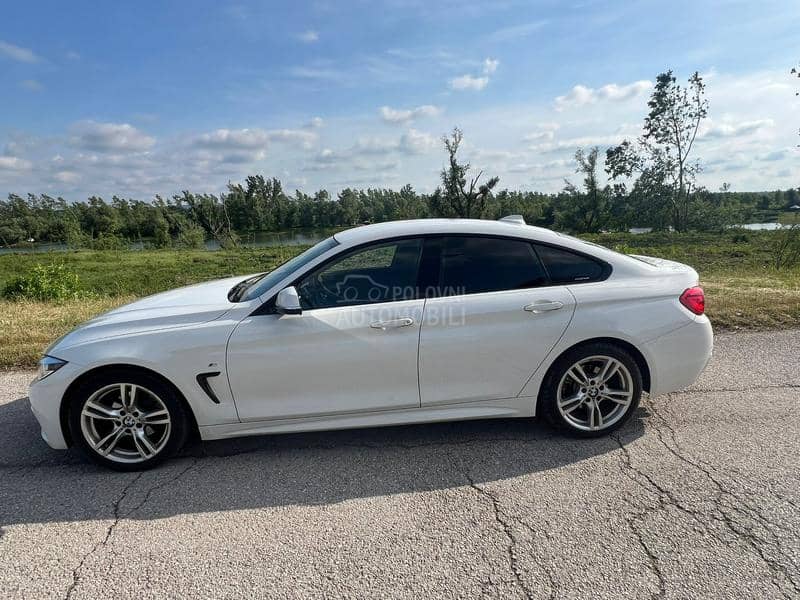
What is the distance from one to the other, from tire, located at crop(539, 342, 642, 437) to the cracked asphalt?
5.8 inches

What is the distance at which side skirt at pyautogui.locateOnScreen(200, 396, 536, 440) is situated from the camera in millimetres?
3211

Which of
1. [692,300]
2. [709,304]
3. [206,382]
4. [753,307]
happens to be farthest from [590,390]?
[753,307]

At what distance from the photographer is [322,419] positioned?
323 centimetres

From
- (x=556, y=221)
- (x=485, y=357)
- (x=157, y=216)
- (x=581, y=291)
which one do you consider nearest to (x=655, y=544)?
(x=485, y=357)

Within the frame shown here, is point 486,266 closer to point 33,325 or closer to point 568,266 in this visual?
point 568,266

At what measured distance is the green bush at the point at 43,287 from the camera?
35.5 feet

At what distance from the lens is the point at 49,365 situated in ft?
10.2

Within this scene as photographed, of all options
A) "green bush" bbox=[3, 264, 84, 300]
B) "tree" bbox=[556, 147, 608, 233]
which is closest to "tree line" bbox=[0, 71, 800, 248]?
"tree" bbox=[556, 147, 608, 233]

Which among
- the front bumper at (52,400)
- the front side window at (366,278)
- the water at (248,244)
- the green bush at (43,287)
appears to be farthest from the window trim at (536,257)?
the water at (248,244)

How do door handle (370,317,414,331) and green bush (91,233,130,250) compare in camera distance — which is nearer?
door handle (370,317,414,331)

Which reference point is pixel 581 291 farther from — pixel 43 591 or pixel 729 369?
pixel 43 591

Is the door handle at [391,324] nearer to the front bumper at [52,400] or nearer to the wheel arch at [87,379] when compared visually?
the wheel arch at [87,379]

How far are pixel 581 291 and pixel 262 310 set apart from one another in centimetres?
220

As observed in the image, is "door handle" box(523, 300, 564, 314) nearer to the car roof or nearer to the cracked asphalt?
the car roof
